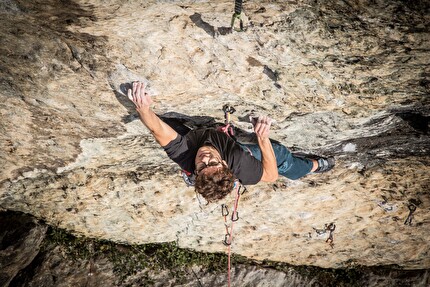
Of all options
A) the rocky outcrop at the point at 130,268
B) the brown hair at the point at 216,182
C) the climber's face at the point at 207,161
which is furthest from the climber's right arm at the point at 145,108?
the rocky outcrop at the point at 130,268

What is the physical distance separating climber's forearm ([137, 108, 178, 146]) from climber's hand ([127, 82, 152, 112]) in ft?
0.14

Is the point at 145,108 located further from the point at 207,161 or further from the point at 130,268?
the point at 130,268

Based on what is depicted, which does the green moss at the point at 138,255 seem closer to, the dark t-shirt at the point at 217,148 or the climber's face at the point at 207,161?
the dark t-shirt at the point at 217,148

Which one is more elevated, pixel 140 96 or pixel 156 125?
pixel 140 96

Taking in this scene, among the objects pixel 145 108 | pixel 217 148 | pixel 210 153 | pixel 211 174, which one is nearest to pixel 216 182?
pixel 211 174

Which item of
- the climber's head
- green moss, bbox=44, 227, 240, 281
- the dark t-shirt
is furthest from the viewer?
green moss, bbox=44, 227, 240, 281

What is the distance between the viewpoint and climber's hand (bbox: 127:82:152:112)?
143 inches

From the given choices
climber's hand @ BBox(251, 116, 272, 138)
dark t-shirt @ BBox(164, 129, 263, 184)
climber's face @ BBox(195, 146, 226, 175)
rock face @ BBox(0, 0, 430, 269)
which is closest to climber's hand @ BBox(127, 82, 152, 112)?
rock face @ BBox(0, 0, 430, 269)

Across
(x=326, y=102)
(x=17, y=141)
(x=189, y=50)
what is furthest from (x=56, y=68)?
(x=326, y=102)

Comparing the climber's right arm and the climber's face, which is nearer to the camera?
the climber's right arm

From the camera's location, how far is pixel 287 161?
4.94 m

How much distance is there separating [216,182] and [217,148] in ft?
1.77

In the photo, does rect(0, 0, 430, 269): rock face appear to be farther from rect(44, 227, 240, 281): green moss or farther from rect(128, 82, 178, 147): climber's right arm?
rect(44, 227, 240, 281): green moss

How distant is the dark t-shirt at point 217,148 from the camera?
157 inches
